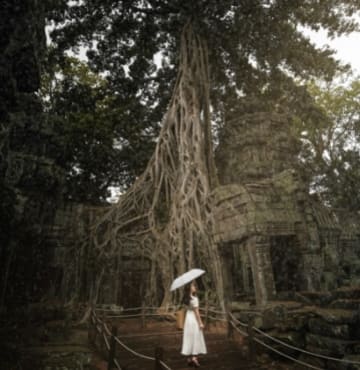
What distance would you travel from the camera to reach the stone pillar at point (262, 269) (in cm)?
682

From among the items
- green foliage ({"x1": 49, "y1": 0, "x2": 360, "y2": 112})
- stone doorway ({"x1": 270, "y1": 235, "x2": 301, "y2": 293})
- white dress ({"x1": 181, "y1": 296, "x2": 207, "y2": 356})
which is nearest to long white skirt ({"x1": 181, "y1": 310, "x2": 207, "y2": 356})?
white dress ({"x1": 181, "y1": 296, "x2": 207, "y2": 356})

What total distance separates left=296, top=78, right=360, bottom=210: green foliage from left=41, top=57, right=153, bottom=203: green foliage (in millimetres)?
7384

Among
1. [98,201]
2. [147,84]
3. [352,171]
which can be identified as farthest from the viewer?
[98,201]

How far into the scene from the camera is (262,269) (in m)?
6.95

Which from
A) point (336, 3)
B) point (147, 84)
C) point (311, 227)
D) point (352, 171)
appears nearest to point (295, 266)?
point (311, 227)

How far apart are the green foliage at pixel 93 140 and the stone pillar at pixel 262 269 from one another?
22.6 feet

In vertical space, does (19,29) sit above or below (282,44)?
below

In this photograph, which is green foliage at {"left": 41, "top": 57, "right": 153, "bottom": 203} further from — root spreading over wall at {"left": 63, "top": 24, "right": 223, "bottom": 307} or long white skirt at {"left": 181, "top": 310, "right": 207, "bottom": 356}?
long white skirt at {"left": 181, "top": 310, "right": 207, "bottom": 356}

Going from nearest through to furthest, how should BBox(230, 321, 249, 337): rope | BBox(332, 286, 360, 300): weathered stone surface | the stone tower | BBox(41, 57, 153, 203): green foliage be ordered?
BBox(332, 286, 360, 300): weathered stone surface → BBox(230, 321, 249, 337): rope → the stone tower → BBox(41, 57, 153, 203): green foliage

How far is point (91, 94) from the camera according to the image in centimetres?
1317

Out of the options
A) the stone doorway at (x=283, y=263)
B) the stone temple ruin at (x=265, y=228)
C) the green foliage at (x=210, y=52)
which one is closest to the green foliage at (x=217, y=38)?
the green foliage at (x=210, y=52)

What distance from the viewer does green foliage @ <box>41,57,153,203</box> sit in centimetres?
1252

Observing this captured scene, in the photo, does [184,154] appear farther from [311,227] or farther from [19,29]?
[19,29]

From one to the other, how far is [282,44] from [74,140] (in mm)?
8694
